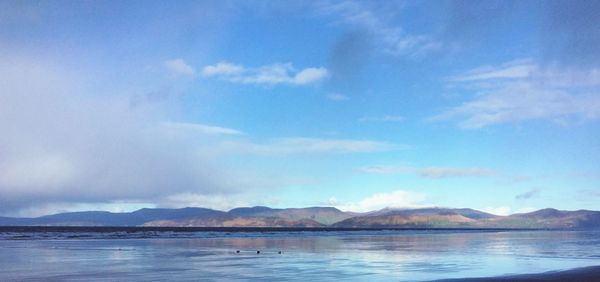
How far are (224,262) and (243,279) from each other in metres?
10.7

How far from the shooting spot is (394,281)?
85.8ft

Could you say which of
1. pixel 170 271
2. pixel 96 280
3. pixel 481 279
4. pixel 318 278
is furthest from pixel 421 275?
pixel 96 280

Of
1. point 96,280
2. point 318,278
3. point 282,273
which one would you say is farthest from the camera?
point 282,273

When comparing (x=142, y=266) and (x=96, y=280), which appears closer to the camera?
(x=96, y=280)

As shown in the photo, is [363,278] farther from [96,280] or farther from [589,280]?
[96,280]

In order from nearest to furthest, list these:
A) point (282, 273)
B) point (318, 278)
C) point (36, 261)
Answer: point (318, 278) → point (282, 273) → point (36, 261)

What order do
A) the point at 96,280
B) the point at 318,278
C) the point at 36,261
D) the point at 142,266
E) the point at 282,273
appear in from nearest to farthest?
1. the point at 96,280
2. the point at 318,278
3. the point at 282,273
4. the point at 142,266
5. the point at 36,261

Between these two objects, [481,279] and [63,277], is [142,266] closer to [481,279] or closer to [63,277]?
[63,277]

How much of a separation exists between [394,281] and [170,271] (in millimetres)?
11865

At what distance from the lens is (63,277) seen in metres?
26.8

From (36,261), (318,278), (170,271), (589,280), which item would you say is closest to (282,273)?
(318,278)

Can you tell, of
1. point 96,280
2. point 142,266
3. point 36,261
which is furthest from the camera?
point 36,261

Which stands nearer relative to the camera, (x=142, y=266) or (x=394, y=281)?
(x=394, y=281)

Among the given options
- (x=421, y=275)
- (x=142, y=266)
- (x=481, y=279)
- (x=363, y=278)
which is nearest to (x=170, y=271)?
(x=142, y=266)
